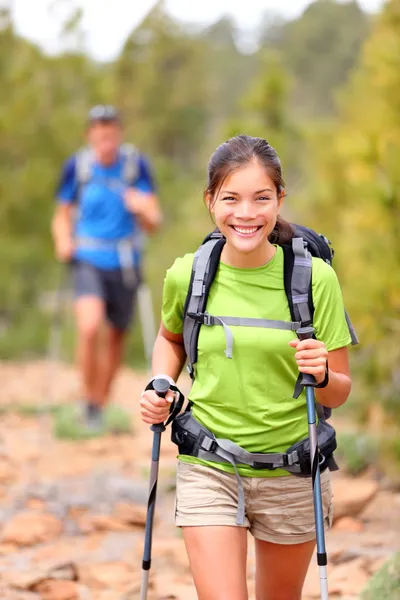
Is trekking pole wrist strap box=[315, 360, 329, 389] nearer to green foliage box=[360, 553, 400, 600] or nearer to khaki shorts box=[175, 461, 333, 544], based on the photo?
khaki shorts box=[175, 461, 333, 544]

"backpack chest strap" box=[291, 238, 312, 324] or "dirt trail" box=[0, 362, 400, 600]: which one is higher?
"backpack chest strap" box=[291, 238, 312, 324]

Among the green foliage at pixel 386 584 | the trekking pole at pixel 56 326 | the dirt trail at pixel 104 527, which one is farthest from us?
the trekking pole at pixel 56 326

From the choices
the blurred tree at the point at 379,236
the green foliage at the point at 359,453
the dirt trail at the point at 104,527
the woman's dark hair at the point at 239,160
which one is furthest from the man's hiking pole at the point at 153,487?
the green foliage at the point at 359,453

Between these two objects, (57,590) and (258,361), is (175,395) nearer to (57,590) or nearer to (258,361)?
(258,361)

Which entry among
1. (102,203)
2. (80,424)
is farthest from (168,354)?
(80,424)

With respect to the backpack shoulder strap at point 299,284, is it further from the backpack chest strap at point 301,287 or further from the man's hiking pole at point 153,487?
the man's hiking pole at point 153,487

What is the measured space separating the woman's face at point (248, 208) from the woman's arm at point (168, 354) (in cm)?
45

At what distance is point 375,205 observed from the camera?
6730 millimetres

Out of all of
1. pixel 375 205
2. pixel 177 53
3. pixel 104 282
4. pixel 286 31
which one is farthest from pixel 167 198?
pixel 286 31

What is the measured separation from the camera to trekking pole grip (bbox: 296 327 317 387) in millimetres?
3141

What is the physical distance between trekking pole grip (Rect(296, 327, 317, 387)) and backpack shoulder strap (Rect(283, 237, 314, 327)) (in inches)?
4.4

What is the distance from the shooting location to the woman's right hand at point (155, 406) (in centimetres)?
327

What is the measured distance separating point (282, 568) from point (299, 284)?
98cm

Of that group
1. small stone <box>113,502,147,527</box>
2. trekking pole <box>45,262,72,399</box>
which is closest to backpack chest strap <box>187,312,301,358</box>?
small stone <box>113,502,147,527</box>
